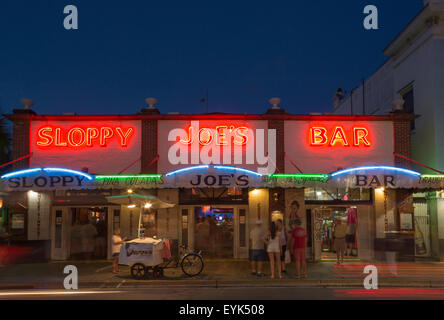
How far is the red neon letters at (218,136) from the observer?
53.4 feet

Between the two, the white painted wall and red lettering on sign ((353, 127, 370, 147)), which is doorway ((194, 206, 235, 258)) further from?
the white painted wall

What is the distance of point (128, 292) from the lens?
35.0ft

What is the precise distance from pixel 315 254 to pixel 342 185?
346 cm

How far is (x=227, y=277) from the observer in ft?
40.8

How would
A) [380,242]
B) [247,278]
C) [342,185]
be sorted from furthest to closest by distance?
1. [380,242]
2. [342,185]
3. [247,278]

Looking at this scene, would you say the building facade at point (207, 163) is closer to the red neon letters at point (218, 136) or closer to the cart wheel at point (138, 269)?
the red neon letters at point (218, 136)

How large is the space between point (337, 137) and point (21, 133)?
12.9m

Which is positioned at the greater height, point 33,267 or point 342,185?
point 342,185

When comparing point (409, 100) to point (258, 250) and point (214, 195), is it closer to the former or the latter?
point (214, 195)

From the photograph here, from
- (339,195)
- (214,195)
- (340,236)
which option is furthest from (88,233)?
→ (339,195)

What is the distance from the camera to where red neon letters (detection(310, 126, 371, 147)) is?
16.5 meters

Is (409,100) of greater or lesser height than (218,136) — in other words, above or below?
above

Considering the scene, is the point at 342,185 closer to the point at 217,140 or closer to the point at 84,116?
the point at 217,140
